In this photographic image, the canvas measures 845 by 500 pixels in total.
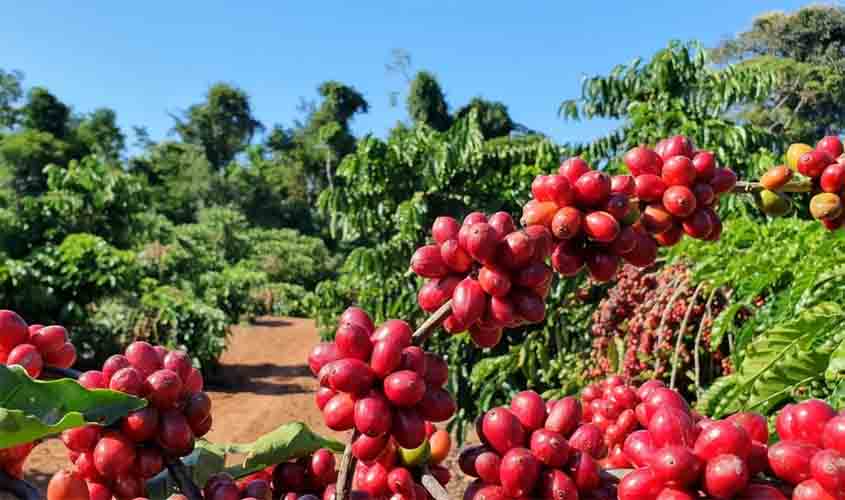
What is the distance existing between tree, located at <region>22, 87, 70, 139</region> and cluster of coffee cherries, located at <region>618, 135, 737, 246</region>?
30.5 meters

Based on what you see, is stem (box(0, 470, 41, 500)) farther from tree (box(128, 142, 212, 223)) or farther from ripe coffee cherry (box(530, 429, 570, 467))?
tree (box(128, 142, 212, 223))

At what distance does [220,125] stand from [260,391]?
32019 millimetres

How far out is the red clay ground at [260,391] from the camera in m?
7.77

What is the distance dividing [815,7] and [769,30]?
1.56 meters

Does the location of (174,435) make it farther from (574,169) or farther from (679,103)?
(679,103)

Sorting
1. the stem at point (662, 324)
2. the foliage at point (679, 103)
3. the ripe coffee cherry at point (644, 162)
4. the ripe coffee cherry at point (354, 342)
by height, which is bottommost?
the stem at point (662, 324)

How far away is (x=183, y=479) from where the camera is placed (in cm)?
80

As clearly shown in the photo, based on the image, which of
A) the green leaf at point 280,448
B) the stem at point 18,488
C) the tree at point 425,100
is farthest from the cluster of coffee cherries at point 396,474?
the tree at point 425,100

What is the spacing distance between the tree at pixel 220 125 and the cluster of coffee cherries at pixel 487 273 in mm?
40414

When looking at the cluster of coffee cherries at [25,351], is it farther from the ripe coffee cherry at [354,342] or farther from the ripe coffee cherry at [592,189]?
the ripe coffee cherry at [592,189]

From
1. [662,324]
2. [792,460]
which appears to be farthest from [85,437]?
[662,324]

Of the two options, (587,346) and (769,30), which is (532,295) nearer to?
(587,346)

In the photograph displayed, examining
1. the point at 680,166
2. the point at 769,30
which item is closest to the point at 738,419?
the point at 680,166

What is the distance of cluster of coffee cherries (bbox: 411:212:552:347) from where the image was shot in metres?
0.74
